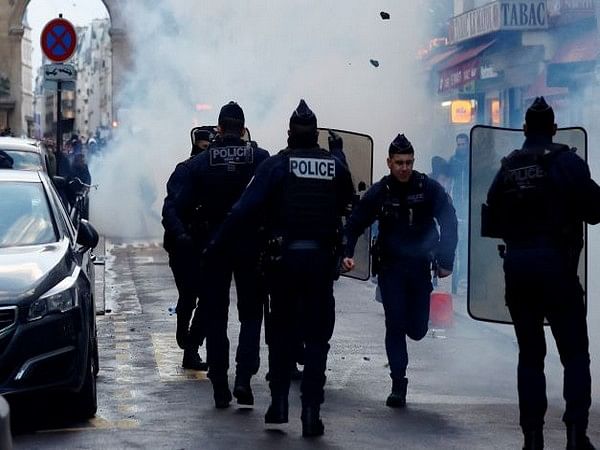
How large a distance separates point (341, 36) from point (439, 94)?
322 cm

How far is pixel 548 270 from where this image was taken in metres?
7.55

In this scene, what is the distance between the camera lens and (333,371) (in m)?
11.1

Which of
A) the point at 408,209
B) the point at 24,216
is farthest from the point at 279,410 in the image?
the point at 24,216

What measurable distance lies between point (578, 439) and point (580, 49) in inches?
559

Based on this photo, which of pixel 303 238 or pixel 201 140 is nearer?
pixel 303 238

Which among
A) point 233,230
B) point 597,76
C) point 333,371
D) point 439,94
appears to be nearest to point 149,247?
point 439,94

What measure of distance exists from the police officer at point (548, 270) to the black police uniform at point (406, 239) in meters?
2.05

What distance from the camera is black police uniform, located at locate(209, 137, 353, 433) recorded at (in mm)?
8398

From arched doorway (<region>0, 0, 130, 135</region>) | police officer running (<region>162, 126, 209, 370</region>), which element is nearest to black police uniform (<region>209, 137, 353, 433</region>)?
police officer running (<region>162, 126, 209, 370</region>)

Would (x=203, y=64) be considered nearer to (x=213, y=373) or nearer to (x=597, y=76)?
(x=597, y=76)

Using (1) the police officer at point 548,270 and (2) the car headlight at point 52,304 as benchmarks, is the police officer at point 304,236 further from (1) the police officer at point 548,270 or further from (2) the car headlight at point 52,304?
(1) the police officer at point 548,270

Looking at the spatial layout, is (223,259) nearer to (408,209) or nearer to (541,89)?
(408,209)

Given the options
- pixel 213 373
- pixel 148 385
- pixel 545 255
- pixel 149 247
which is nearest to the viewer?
pixel 545 255

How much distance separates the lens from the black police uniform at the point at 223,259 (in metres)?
9.22
